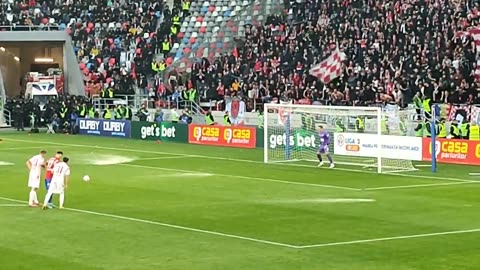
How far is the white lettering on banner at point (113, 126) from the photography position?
2249 inches

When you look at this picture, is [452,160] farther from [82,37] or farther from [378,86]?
[82,37]

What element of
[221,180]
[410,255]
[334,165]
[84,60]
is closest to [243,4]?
[84,60]

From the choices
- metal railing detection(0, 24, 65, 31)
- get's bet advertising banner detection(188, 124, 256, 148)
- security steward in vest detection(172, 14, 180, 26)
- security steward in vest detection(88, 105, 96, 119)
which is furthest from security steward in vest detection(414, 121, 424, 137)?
metal railing detection(0, 24, 65, 31)

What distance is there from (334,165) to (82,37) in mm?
32539

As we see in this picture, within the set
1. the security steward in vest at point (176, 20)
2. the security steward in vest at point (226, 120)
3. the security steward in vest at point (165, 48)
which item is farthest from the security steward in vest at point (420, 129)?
the security steward in vest at point (176, 20)

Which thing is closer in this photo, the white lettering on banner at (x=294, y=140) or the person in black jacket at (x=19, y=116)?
the white lettering on banner at (x=294, y=140)

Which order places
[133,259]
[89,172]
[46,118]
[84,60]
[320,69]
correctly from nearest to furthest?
[133,259], [89,172], [320,69], [46,118], [84,60]

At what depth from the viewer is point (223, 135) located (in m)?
49.8

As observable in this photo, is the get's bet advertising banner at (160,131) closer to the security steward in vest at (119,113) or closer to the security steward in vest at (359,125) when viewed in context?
the security steward in vest at (119,113)

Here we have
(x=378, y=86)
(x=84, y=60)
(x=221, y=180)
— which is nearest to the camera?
(x=221, y=180)

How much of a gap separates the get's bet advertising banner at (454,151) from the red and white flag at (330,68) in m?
11.9

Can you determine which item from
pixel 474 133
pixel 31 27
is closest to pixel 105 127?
pixel 31 27

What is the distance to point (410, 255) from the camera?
65.5ft

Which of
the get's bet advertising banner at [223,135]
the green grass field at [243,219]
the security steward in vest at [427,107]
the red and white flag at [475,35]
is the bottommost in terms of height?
the green grass field at [243,219]
